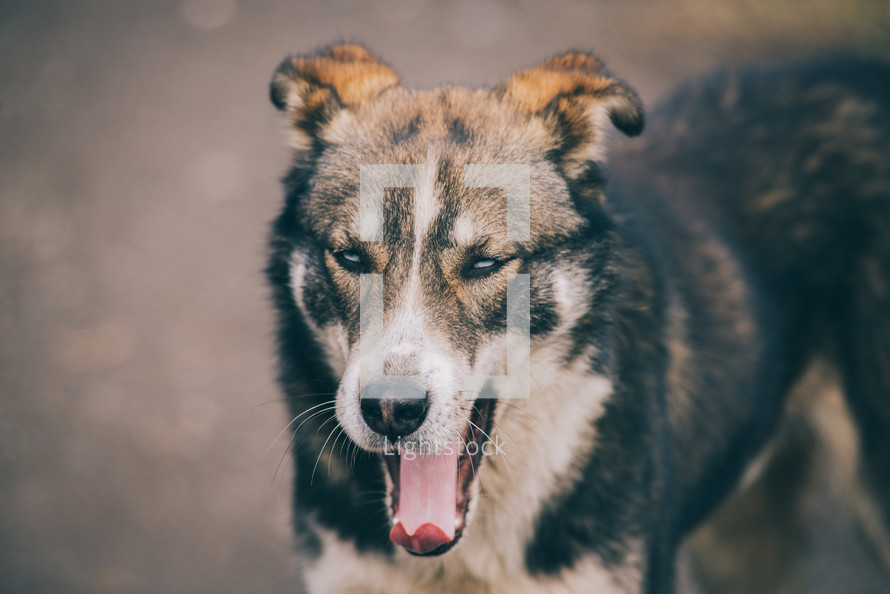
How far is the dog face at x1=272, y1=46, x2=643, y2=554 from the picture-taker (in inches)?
80.1

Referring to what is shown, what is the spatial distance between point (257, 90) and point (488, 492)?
5417mm

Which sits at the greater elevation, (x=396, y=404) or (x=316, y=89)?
(x=316, y=89)

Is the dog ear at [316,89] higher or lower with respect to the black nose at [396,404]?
higher

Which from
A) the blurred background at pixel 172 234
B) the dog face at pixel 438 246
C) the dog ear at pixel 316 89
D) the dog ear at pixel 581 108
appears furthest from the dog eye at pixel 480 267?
the blurred background at pixel 172 234

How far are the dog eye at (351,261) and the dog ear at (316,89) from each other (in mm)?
519

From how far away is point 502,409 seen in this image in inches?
90.2

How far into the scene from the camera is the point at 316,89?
2496 millimetres

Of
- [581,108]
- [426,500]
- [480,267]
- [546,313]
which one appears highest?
[581,108]

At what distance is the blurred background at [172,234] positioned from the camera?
4.05 m

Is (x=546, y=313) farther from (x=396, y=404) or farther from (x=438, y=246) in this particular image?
(x=396, y=404)

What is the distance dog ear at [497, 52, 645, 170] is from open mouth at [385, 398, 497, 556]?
87cm

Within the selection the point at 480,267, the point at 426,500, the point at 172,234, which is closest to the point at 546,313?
the point at 480,267

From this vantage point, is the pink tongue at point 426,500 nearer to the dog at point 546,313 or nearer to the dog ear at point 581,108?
the dog at point 546,313

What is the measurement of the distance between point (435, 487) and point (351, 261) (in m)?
0.73
